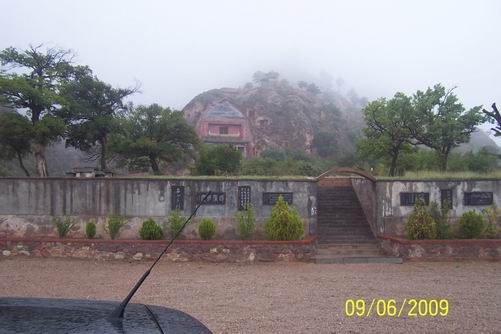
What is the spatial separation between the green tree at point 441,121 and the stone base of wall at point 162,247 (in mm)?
9890

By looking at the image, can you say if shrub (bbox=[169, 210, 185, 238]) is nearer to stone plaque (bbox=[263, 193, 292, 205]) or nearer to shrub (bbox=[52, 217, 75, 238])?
stone plaque (bbox=[263, 193, 292, 205])

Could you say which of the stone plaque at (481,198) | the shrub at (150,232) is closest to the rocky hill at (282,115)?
the stone plaque at (481,198)

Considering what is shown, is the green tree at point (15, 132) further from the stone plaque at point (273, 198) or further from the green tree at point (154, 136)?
the stone plaque at point (273, 198)

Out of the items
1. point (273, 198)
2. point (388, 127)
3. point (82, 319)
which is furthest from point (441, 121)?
point (82, 319)

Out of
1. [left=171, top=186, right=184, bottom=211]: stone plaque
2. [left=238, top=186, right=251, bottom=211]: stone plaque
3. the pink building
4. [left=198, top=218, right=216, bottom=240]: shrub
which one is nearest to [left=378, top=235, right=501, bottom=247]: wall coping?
[left=238, top=186, right=251, bottom=211]: stone plaque

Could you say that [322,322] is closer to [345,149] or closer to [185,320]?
[185,320]

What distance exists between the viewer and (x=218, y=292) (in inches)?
328

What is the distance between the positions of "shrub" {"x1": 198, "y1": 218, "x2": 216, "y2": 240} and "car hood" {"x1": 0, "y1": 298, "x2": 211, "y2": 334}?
10275 mm

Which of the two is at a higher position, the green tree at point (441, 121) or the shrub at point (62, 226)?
the green tree at point (441, 121)

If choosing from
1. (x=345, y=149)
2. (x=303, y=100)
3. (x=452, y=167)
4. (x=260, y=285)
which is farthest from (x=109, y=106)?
(x=303, y=100)

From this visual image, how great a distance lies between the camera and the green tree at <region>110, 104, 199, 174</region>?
70.9 feet

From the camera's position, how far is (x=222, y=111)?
5384cm

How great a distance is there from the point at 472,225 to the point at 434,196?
5.18 feet
